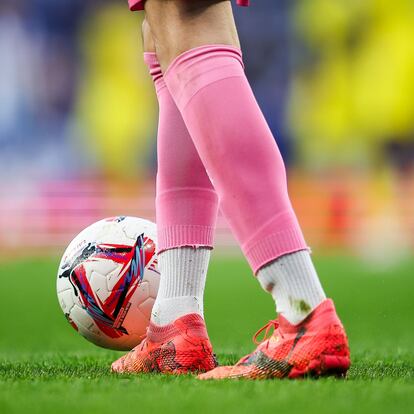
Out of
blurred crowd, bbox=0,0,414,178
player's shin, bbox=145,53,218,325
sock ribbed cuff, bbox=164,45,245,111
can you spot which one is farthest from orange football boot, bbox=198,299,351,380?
blurred crowd, bbox=0,0,414,178

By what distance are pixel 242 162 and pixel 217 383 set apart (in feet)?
1.54

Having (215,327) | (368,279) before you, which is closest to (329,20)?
(368,279)

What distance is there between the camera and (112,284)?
311 centimetres

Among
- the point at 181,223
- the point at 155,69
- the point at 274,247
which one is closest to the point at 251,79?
the point at 155,69

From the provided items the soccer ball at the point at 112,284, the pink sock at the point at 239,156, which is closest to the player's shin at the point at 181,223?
the pink sock at the point at 239,156

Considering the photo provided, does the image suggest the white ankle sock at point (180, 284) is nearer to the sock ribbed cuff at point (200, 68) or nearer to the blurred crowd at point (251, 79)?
the sock ribbed cuff at point (200, 68)

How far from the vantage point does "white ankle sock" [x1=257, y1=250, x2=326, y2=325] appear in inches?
86.2

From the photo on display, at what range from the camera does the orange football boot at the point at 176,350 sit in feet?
8.24

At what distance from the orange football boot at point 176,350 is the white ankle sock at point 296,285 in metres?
0.38

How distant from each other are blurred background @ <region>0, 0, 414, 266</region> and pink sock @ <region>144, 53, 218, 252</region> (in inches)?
487

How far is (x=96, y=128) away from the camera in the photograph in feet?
52.6

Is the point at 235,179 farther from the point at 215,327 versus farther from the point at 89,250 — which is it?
the point at 215,327

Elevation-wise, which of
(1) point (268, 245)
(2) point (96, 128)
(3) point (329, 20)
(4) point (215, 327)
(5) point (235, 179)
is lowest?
(4) point (215, 327)

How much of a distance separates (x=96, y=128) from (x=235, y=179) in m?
→ 14.0
